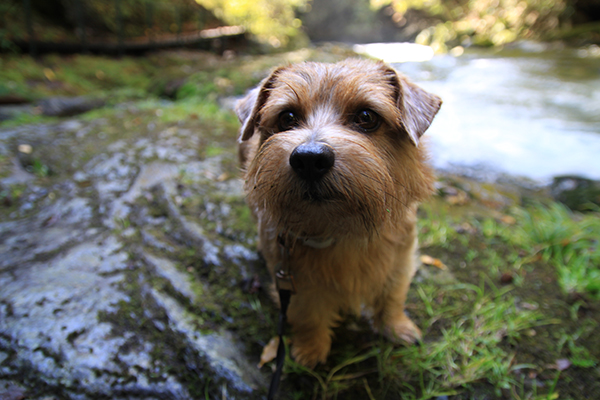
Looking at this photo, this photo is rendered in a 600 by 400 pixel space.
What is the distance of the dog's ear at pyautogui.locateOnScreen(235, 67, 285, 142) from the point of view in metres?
2.09

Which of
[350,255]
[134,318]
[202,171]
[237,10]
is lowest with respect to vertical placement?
[134,318]

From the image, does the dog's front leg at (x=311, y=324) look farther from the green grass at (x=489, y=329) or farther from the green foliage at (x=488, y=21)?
the green foliage at (x=488, y=21)

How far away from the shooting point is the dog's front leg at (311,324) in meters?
2.12

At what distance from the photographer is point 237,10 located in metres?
14.6

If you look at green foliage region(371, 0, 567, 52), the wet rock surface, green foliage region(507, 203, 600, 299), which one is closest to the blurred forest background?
green foliage region(371, 0, 567, 52)

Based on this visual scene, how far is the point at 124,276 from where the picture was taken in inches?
104

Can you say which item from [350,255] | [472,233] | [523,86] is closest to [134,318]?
[350,255]

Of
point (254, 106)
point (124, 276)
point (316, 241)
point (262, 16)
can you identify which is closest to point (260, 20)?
point (262, 16)

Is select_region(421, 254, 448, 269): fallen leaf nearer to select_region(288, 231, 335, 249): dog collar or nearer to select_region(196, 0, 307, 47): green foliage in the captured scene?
select_region(288, 231, 335, 249): dog collar

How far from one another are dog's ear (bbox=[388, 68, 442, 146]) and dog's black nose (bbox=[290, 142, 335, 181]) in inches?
21.1

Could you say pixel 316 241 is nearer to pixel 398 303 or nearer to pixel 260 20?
pixel 398 303

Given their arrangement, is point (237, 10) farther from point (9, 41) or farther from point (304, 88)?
point (304, 88)

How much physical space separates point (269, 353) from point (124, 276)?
4.39 feet

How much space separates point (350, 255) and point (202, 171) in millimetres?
2694
